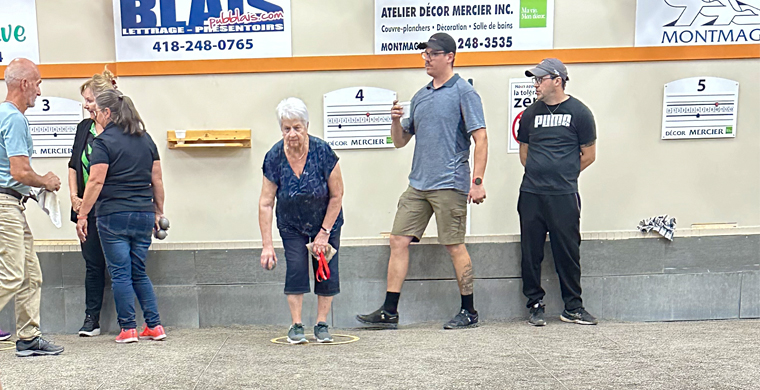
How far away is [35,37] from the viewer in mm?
5742

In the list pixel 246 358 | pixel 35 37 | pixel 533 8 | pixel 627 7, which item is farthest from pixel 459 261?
pixel 35 37

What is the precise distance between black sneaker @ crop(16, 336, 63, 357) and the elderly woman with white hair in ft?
4.80

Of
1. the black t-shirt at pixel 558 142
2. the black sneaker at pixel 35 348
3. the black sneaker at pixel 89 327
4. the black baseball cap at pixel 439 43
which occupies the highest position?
the black baseball cap at pixel 439 43

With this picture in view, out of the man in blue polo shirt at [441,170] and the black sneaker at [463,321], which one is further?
the black sneaker at [463,321]

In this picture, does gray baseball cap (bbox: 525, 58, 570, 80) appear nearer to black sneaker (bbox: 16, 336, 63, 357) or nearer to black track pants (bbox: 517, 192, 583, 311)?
black track pants (bbox: 517, 192, 583, 311)

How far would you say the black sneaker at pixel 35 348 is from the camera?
4.46m

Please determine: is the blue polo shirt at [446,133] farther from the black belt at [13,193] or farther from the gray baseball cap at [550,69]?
the black belt at [13,193]

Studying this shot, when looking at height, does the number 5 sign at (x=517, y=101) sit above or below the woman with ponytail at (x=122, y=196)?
above

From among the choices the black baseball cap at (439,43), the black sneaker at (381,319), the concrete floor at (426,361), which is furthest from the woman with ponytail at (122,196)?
the black baseball cap at (439,43)

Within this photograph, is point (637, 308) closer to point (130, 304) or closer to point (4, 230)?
point (130, 304)

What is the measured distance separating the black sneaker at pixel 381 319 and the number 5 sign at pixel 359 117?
1.43 m

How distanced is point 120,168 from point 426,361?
2.43 metres

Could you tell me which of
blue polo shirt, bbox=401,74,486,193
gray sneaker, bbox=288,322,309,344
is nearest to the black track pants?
blue polo shirt, bbox=401,74,486,193

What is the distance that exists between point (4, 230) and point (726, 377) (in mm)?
4322
